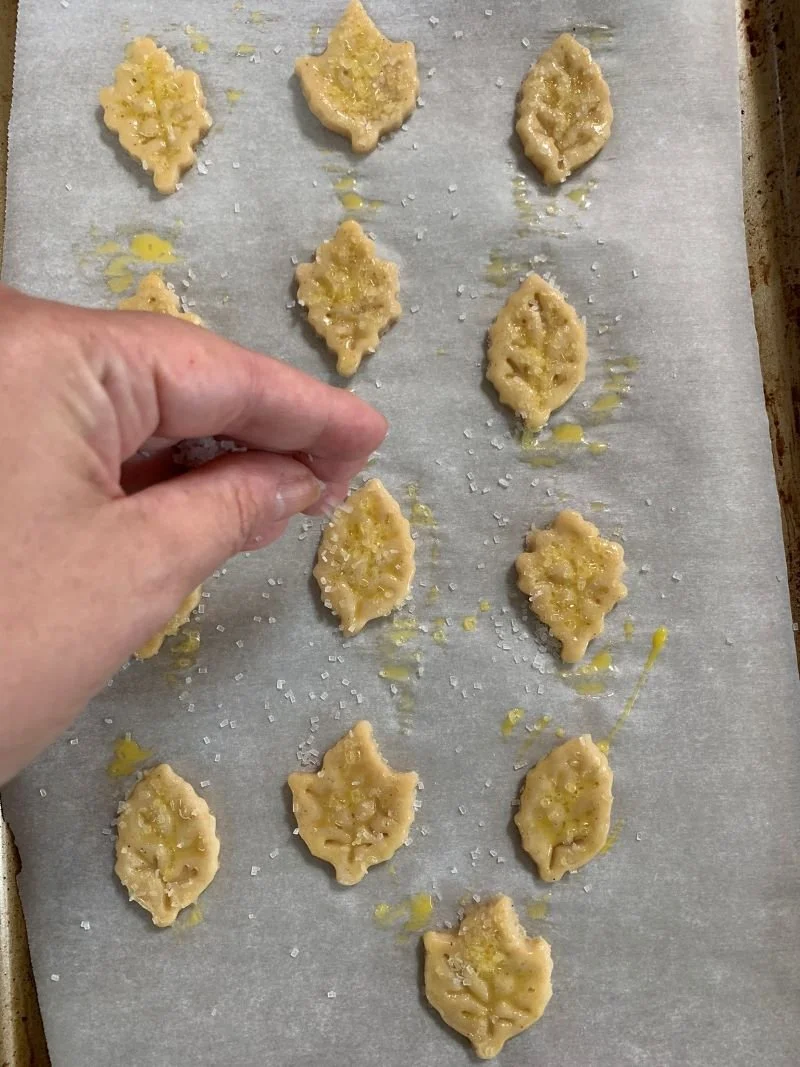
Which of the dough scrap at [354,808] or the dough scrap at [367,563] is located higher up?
the dough scrap at [367,563]

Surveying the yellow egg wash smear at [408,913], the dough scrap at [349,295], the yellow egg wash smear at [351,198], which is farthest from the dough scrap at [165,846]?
the yellow egg wash smear at [351,198]

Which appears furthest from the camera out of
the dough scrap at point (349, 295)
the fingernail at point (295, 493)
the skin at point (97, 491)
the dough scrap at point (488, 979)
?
the dough scrap at point (349, 295)

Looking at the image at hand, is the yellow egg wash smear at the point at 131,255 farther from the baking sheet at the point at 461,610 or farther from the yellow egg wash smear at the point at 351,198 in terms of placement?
the yellow egg wash smear at the point at 351,198

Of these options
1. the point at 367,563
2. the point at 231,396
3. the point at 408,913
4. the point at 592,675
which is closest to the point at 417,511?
the point at 367,563

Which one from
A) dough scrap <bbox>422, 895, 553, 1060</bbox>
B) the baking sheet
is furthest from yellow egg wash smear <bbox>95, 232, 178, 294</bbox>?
dough scrap <bbox>422, 895, 553, 1060</bbox>

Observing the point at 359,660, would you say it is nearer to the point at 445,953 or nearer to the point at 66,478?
the point at 445,953

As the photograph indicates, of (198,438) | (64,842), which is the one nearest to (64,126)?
(198,438)
